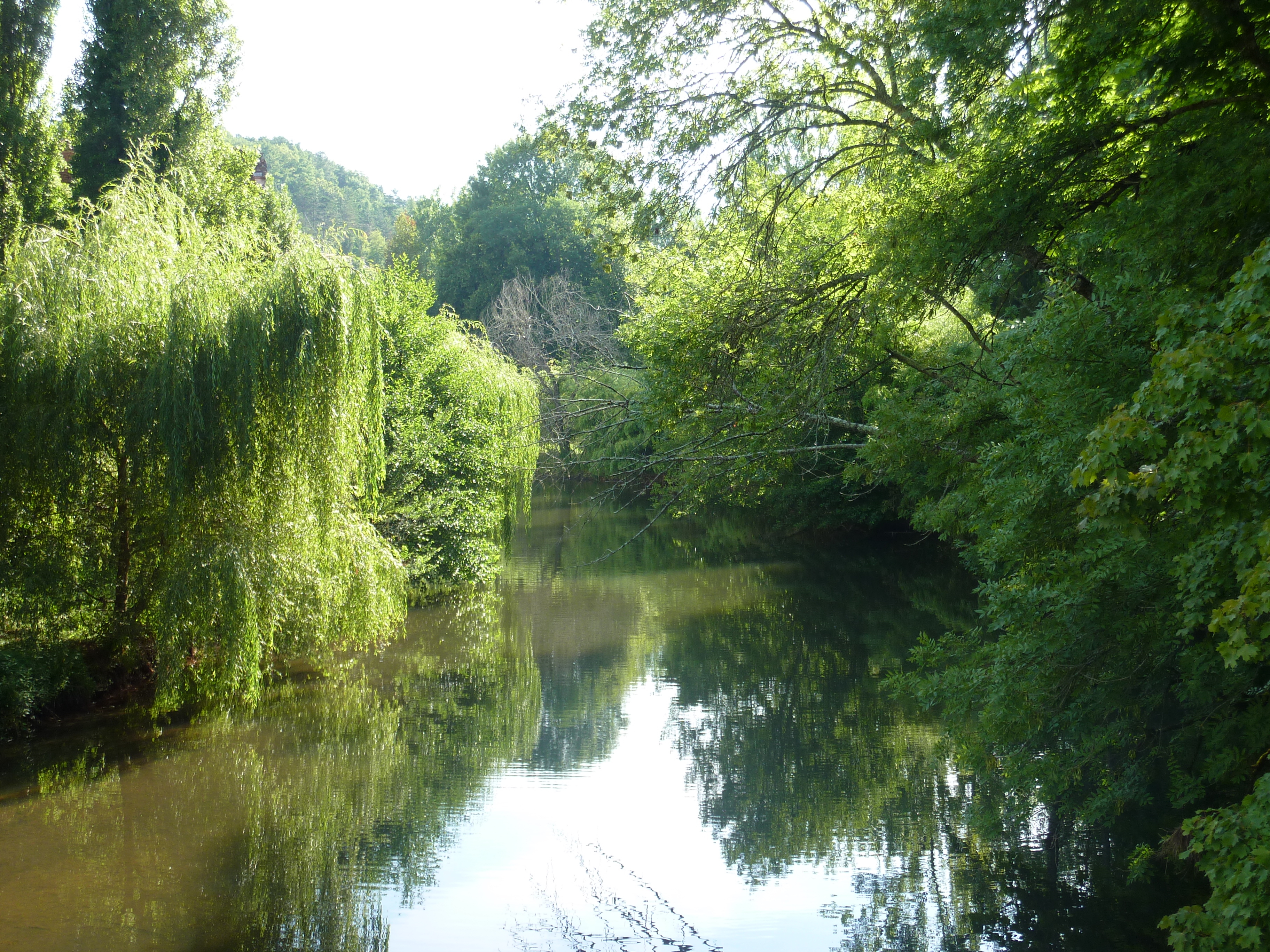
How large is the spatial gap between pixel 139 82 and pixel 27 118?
3.21m

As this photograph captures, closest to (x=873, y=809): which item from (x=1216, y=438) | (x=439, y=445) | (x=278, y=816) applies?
(x=278, y=816)

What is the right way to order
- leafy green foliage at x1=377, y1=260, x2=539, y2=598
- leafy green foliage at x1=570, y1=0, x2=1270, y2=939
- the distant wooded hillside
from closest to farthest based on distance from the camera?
leafy green foliage at x1=570, y1=0, x2=1270, y2=939 < leafy green foliage at x1=377, y1=260, x2=539, y2=598 < the distant wooded hillside

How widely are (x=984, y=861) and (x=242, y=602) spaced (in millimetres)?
7320

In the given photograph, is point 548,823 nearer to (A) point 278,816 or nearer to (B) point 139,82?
(A) point 278,816

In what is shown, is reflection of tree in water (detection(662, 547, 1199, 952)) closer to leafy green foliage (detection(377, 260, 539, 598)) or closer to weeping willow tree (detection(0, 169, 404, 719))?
leafy green foliage (detection(377, 260, 539, 598))

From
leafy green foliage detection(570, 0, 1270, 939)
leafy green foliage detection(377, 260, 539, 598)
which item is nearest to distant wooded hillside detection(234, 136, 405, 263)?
leafy green foliage detection(377, 260, 539, 598)

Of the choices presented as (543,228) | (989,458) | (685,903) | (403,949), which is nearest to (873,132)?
(989,458)

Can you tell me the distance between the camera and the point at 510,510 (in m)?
19.2

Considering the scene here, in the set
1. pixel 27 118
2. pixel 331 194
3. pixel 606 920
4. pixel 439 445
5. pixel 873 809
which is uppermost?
pixel 331 194

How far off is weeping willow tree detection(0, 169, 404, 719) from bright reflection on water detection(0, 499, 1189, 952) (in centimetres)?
119

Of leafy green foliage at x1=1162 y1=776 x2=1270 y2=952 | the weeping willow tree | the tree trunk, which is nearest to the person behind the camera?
leafy green foliage at x1=1162 y1=776 x2=1270 y2=952

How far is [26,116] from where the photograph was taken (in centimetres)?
1588

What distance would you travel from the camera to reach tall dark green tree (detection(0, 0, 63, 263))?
50.7ft

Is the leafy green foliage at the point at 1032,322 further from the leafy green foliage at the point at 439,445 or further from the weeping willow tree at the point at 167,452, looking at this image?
the leafy green foliage at the point at 439,445
